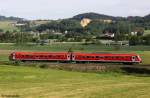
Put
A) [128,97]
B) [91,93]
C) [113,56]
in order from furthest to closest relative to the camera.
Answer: [113,56] < [91,93] < [128,97]

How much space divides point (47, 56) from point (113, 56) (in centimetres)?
1480

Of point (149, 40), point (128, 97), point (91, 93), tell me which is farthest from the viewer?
point (149, 40)

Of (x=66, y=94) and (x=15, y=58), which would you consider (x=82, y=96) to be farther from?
(x=15, y=58)

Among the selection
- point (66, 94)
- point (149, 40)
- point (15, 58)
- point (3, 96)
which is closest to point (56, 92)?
point (66, 94)

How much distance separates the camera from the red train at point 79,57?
276ft

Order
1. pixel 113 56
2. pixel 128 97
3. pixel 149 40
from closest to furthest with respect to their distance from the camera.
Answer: pixel 128 97
pixel 113 56
pixel 149 40

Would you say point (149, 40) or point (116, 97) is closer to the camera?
point (116, 97)

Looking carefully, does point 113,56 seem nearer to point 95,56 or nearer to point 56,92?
point 95,56

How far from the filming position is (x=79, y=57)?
86.6 meters

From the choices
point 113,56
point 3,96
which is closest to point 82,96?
point 3,96

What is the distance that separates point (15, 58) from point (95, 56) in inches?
725

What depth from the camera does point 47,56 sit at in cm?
8844

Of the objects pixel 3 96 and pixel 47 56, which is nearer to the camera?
pixel 3 96

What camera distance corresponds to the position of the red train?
8406 cm
